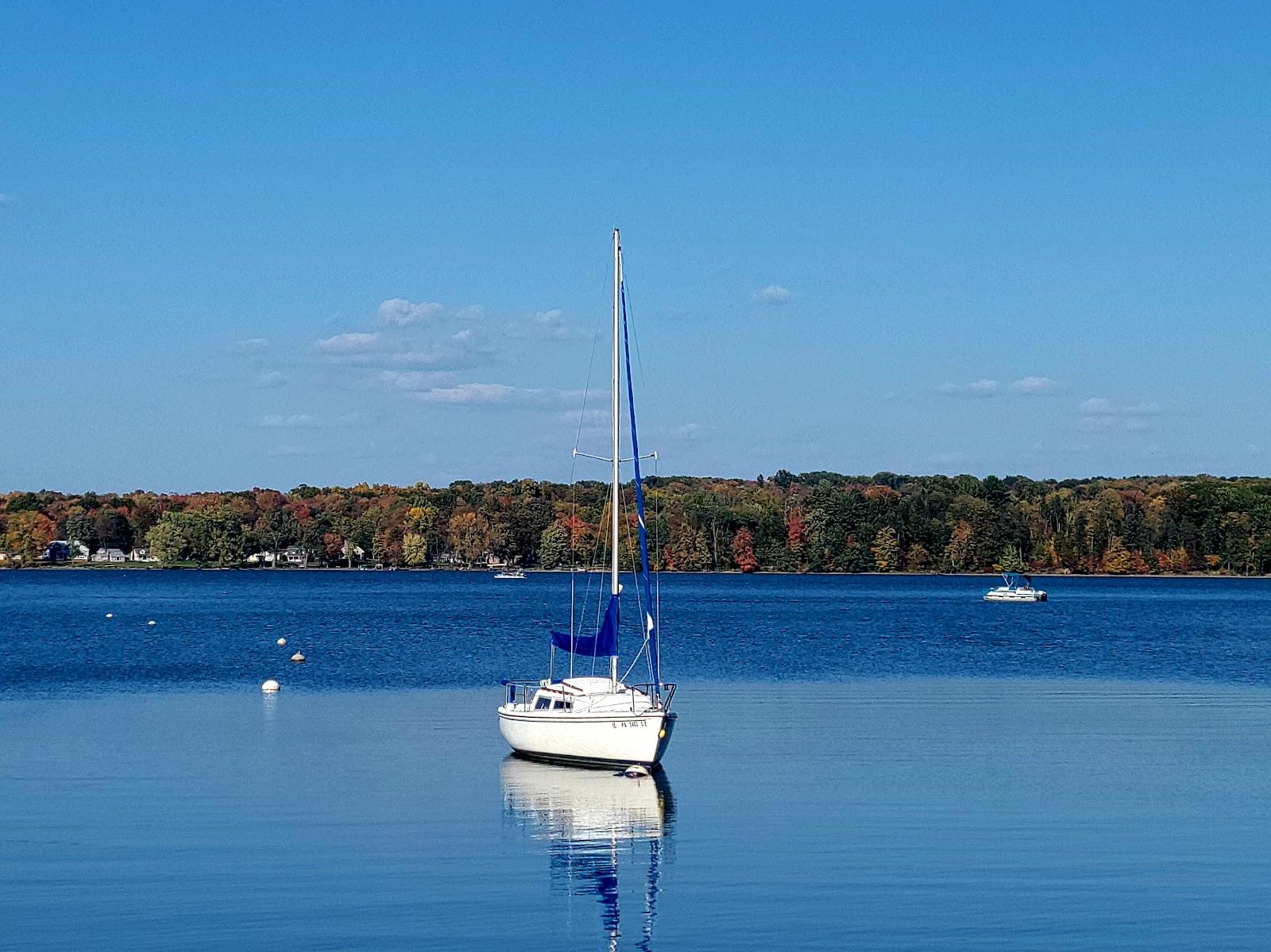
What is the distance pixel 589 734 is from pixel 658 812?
5.35 meters

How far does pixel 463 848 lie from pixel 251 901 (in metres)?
4.56

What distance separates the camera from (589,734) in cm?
3350

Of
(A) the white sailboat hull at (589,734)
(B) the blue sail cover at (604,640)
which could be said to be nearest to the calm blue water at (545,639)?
(B) the blue sail cover at (604,640)

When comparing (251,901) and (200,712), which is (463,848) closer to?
(251,901)

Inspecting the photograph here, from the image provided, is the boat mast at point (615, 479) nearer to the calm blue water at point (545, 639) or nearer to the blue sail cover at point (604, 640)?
the blue sail cover at point (604, 640)

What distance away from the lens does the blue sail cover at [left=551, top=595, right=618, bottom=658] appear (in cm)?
3472

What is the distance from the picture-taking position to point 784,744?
36.8 m

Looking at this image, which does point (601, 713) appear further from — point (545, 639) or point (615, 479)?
point (545, 639)

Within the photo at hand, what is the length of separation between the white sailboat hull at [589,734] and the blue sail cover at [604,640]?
1.61 m

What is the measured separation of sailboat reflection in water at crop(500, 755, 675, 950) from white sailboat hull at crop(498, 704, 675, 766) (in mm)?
329

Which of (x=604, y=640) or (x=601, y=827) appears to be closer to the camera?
(x=601, y=827)

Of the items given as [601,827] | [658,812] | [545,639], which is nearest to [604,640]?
Answer: [658,812]

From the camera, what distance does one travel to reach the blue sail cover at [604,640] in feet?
114

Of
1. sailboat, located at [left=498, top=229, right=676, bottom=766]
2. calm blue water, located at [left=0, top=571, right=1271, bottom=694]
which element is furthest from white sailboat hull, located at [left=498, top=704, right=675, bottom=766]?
calm blue water, located at [left=0, top=571, right=1271, bottom=694]
